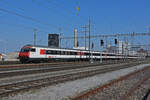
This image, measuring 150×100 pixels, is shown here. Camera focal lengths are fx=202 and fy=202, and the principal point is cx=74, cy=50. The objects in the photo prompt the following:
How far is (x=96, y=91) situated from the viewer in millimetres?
10438

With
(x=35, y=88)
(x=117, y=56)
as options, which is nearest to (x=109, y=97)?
(x=35, y=88)

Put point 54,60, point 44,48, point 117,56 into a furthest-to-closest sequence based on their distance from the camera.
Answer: point 117,56 < point 54,60 < point 44,48

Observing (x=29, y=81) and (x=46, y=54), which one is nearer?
(x=29, y=81)

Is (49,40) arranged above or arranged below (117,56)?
above

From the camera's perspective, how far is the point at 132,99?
28.8 ft

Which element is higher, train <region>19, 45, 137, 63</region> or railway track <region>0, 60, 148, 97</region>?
train <region>19, 45, 137, 63</region>

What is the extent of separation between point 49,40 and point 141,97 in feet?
264

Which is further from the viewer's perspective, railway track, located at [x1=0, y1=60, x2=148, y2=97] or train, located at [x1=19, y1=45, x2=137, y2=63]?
train, located at [x1=19, y1=45, x2=137, y2=63]

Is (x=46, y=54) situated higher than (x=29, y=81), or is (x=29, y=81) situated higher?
(x=46, y=54)

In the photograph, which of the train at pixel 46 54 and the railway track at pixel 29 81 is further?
the train at pixel 46 54

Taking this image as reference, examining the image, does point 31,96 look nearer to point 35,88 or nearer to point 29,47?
point 35,88

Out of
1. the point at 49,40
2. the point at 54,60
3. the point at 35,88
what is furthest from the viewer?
the point at 49,40

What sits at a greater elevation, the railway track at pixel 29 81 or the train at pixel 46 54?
the train at pixel 46 54

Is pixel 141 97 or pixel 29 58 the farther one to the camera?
pixel 29 58
